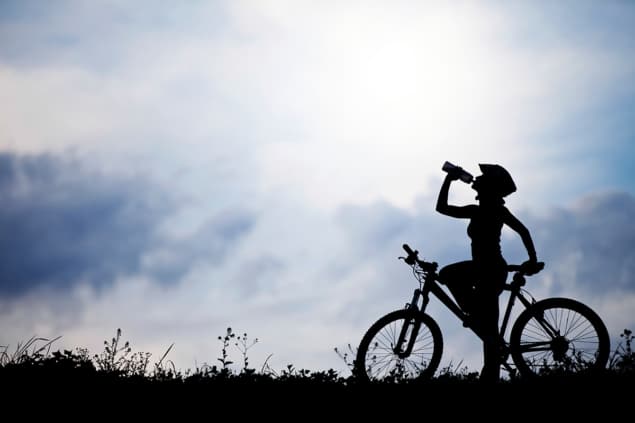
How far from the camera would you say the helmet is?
9.68 metres

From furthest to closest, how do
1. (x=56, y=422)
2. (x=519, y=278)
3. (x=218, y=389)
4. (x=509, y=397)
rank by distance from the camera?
(x=519, y=278)
(x=218, y=389)
(x=509, y=397)
(x=56, y=422)

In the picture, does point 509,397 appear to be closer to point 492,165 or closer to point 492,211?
point 492,211

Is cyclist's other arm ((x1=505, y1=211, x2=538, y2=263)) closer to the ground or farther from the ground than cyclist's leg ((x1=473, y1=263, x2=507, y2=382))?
farther from the ground

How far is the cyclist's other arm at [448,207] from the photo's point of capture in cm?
960

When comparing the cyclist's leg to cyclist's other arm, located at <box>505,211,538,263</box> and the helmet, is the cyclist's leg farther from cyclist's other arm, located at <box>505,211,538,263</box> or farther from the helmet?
the helmet

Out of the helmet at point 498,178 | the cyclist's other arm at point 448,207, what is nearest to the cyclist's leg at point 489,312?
the cyclist's other arm at point 448,207

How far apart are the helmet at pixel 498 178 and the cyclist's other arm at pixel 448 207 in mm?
422

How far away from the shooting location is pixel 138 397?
8.41 m

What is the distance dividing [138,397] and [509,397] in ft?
14.3

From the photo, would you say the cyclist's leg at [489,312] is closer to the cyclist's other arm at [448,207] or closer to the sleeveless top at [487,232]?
the sleeveless top at [487,232]

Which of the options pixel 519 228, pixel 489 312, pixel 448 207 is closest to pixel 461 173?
pixel 448 207

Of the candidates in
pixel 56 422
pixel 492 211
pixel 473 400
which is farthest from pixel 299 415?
pixel 492 211

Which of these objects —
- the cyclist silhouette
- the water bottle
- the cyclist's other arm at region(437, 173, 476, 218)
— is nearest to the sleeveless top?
the cyclist silhouette

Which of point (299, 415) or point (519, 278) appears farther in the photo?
point (519, 278)
